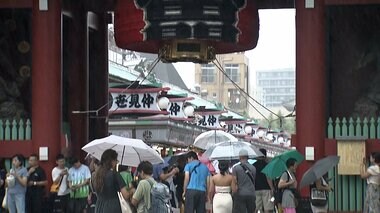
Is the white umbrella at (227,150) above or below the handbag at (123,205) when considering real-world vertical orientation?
above

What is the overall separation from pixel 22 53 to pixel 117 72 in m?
14.8

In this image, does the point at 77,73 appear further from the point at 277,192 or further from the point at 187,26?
the point at 277,192

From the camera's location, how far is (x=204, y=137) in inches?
1160

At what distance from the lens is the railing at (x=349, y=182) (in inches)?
908

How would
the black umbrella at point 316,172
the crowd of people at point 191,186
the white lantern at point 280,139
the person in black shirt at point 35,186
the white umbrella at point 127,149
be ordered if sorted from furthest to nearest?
the white lantern at point 280,139, the person in black shirt at point 35,186, the crowd of people at point 191,186, the white umbrella at point 127,149, the black umbrella at point 316,172

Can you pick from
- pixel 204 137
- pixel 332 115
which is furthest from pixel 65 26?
pixel 332 115

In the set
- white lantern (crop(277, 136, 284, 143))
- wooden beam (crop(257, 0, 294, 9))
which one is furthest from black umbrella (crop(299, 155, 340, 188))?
white lantern (crop(277, 136, 284, 143))

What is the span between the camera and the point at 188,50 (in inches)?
984

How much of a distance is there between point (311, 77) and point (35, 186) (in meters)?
6.31

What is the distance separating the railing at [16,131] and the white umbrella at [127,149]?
15.1 ft

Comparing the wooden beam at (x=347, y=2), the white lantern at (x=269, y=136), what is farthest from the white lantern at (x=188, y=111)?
the white lantern at (x=269, y=136)

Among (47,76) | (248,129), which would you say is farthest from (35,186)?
(248,129)

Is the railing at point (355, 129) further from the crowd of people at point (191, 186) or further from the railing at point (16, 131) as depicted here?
the railing at point (16, 131)

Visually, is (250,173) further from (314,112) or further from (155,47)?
(155,47)
